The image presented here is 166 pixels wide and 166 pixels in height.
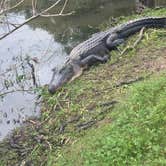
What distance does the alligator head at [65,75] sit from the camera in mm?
8398

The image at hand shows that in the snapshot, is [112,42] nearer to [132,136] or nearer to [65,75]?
[65,75]

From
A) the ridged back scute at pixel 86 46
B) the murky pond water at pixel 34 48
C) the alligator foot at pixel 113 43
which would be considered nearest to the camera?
the murky pond water at pixel 34 48

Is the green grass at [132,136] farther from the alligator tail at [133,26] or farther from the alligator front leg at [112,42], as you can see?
the alligator tail at [133,26]

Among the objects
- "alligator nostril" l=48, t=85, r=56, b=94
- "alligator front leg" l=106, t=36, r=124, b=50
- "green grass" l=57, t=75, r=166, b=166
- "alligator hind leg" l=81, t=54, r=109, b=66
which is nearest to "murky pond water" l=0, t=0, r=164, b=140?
"alligator nostril" l=48, t=85, r=56, b=94

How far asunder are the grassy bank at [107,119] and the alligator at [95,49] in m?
0.20

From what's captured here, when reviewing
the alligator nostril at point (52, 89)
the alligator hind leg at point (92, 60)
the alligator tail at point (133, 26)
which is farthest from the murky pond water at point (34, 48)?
the alligator tail at point (133, 26)

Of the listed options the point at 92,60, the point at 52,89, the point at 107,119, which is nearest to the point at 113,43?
the point at 92,60

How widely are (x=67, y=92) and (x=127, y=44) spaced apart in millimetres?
1927

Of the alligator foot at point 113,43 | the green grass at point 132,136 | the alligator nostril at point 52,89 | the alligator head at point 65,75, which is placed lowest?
the green grass at point 132,136

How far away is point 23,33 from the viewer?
12.9m

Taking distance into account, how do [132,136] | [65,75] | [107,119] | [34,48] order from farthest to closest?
[34,48] < [65,75] < [107,119] < [132,136]

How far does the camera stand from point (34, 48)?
1141cm

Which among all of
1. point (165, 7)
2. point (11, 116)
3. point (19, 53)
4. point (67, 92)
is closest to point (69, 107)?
point (67, 92)

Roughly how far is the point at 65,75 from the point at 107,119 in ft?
7.93
